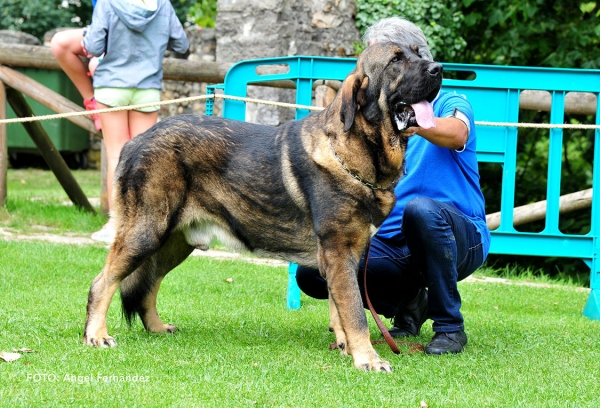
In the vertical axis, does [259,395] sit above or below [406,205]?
below

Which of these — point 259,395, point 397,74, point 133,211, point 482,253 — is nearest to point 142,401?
point 259,395

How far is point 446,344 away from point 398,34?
1738 millimetres

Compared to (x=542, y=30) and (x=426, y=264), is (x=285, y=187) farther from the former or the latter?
(x=542, y=30)

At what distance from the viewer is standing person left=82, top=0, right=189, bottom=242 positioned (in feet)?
23.2

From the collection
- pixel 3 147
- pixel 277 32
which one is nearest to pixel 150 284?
pixel 3 147

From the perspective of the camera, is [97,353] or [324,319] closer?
[97,353]

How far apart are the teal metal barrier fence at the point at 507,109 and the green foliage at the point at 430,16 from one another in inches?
202

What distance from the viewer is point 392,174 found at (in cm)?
412

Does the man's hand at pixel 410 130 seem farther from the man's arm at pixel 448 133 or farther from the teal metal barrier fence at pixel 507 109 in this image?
the teal metal barrier fence at pixel 507 109

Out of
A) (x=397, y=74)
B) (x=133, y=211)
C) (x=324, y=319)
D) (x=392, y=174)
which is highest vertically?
(x=397, y=74)

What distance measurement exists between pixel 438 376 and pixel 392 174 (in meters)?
1.04

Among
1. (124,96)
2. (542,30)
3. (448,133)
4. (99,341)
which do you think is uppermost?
(542,30)

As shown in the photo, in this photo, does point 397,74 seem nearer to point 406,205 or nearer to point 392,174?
point 392,174

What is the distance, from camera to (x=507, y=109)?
578cm
